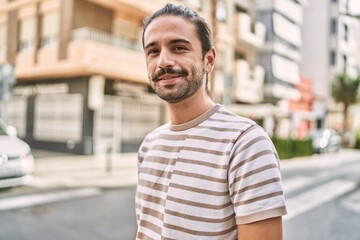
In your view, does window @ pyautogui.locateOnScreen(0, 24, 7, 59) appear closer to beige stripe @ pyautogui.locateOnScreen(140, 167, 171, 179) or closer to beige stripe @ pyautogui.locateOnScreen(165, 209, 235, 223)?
beige stripe @ pyautogui.locateOnScreen(140, 167, 171, 179)

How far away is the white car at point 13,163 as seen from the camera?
26.1 feet

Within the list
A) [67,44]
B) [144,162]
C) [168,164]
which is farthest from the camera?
[67,44]

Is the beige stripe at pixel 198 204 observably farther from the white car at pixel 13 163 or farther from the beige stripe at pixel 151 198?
the white car at pixel 13 163

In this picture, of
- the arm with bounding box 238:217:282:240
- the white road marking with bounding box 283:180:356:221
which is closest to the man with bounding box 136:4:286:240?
the arm with bounding box 238:217:282:240

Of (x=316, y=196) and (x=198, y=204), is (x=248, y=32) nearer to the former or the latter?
(x=316, y=196)

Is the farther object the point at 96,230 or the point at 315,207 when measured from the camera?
the point at 315,207

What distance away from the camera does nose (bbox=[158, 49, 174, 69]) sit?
4.90 feet

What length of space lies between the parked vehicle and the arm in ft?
77.5

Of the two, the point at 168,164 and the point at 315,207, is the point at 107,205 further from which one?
the point at 168,164

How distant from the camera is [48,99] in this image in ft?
60.3

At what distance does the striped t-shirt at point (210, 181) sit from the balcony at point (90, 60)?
1401cm

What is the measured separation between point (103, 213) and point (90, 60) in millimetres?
9063

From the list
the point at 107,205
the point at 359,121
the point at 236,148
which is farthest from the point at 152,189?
the point at 359,121

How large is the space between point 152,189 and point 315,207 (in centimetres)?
745
